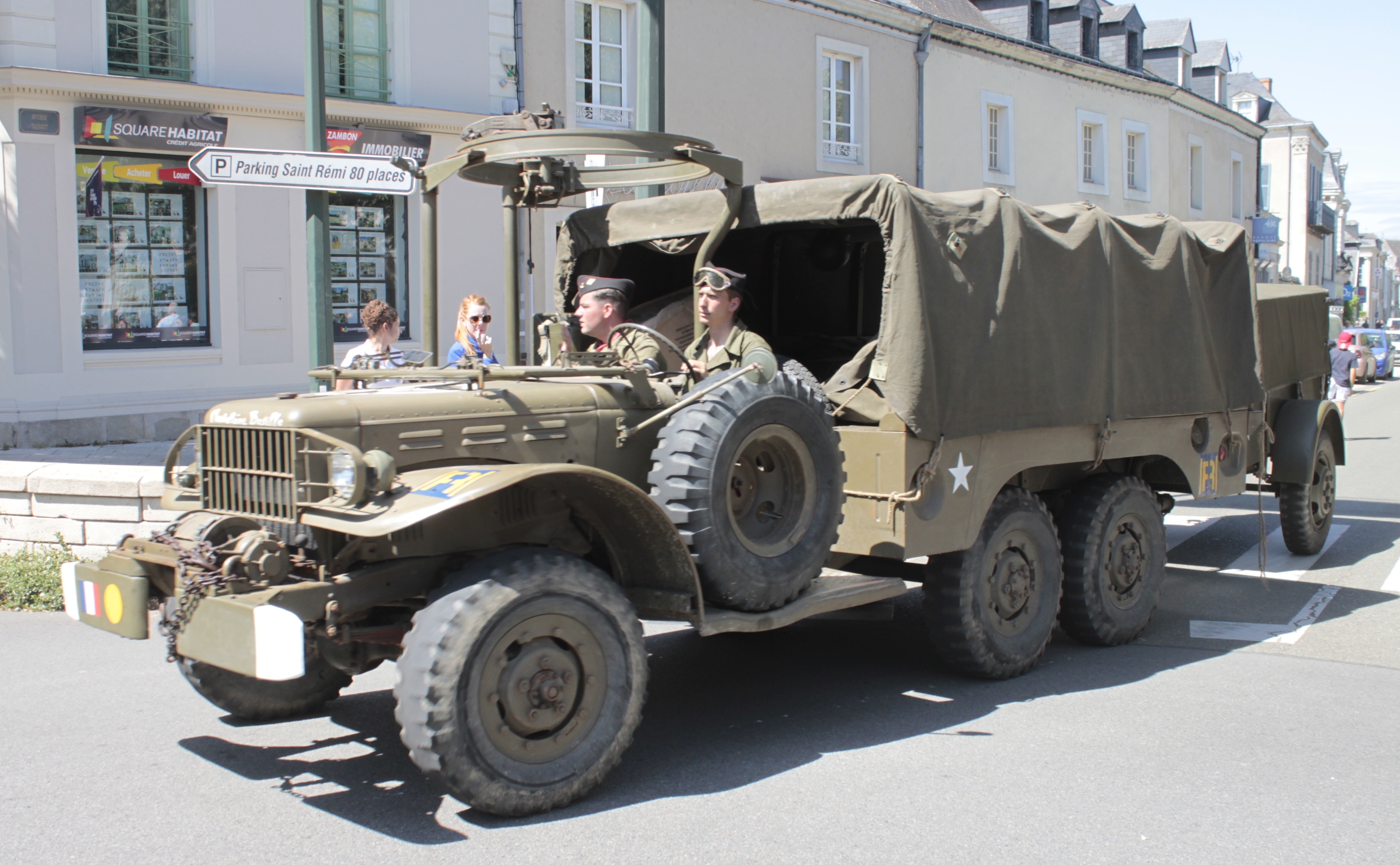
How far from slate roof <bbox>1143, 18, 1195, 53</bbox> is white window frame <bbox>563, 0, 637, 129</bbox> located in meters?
20.8

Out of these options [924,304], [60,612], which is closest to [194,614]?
[924,304]

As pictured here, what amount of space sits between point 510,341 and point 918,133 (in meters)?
19.5

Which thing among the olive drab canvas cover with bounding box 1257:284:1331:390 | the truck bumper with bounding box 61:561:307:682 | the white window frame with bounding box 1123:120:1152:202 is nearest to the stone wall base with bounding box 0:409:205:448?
the truck bumper with bounding box 61:561:307:682

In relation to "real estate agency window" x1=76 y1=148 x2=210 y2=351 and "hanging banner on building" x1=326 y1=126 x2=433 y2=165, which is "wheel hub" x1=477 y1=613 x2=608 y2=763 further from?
"hanging banner on building" x1=326 y1=126 x2=433 y2=165

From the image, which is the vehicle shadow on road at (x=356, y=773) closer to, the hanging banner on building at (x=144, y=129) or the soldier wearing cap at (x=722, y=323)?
the soldier wearing cap at (x=722, y=323)

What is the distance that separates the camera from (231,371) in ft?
49.2

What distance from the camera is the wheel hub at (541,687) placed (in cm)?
398

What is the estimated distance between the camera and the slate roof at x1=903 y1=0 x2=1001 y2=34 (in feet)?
82.0

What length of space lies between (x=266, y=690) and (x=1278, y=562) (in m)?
7.78

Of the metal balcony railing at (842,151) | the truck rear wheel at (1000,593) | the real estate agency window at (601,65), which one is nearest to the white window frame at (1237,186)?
the metal balcony railing at (842,151)

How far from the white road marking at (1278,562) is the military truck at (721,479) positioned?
1.65 meters

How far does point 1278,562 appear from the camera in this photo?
9.47 m

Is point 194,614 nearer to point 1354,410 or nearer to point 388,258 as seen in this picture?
point 388,258

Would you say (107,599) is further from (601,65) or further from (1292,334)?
(601,65)
